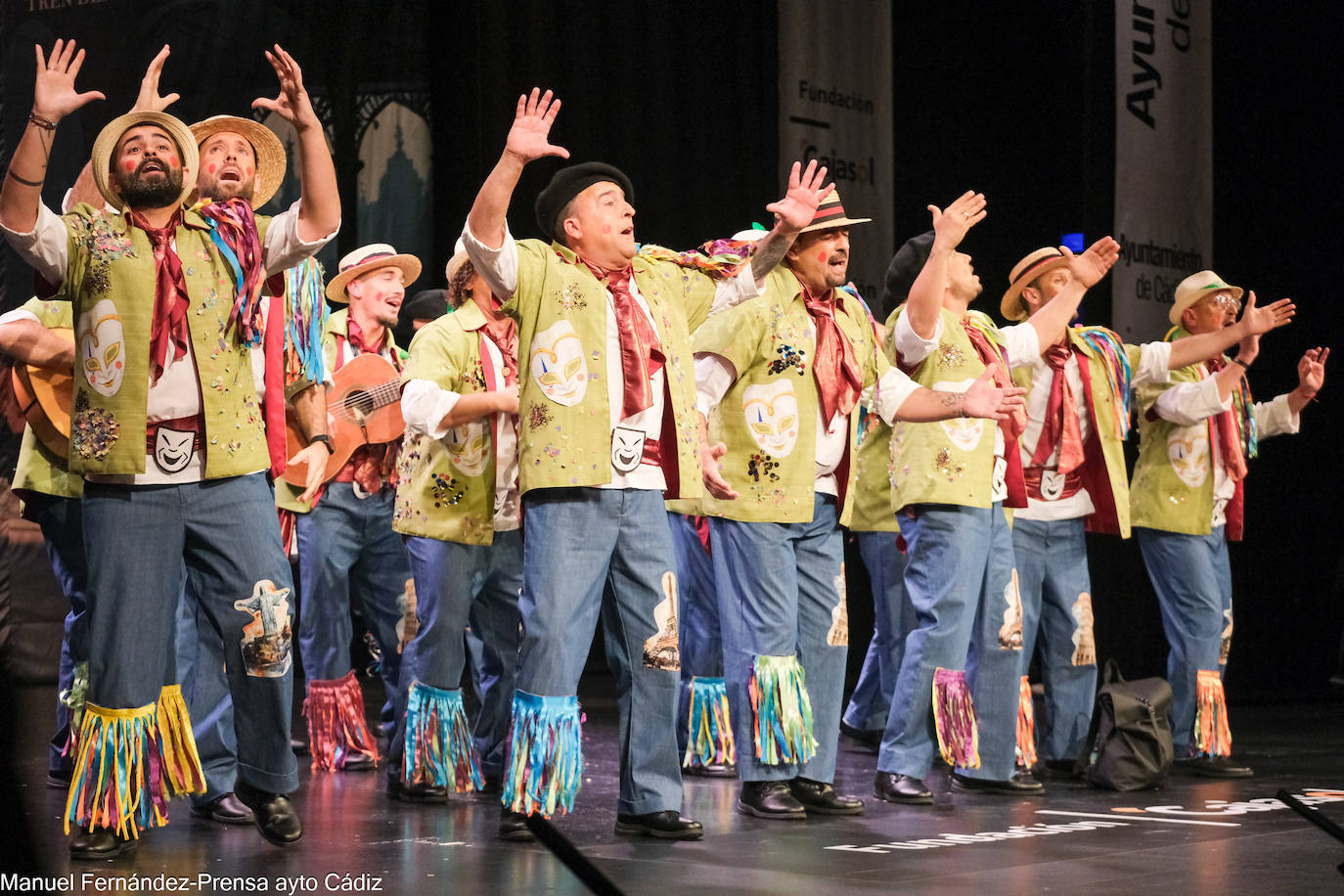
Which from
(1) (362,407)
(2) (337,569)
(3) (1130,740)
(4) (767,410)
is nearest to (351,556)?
(2) (337,569)

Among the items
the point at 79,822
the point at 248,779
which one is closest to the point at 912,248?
the point at 248,779

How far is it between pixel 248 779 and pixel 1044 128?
6.44 meters

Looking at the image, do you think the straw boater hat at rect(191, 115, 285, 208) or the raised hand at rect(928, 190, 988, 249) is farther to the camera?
the raised hand at rect(928, 190, 988, 249)

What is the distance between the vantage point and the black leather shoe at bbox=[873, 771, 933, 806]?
192 inches

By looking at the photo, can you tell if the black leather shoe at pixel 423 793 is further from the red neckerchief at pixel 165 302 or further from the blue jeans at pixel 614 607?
the red neckerchief at pixel 165 302

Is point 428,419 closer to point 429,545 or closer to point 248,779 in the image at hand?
point 429,545

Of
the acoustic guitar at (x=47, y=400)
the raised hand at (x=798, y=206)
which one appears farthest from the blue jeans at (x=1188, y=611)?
the acoustic guitar at (x=47, y=400)

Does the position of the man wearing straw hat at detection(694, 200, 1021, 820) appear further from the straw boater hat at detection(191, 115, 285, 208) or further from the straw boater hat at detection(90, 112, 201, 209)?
the straw boater hat at detection(90, 112, 201, 209)

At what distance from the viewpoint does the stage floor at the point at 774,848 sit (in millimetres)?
3566

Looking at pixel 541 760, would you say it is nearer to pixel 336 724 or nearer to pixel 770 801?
pixel 770 801

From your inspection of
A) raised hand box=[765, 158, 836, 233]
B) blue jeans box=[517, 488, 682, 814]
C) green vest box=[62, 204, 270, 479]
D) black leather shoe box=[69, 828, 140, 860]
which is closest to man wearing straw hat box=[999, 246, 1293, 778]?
raised hand box=[765, 158, 836, 233]

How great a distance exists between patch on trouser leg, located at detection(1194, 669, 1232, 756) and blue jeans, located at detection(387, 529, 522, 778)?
8.40 feet

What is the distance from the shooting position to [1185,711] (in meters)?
5.99

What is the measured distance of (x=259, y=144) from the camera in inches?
180
